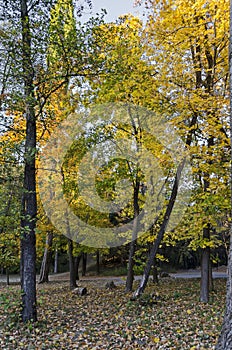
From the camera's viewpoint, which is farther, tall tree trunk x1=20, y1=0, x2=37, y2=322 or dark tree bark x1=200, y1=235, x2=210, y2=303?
dark tree bark x1=200, y1=235, x2=210, y2=303

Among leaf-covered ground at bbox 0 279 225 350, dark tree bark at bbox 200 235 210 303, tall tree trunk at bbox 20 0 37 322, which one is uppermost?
tall tree trunk at bbox 20 0 37 322

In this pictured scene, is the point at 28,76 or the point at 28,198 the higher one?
the point at 28,76

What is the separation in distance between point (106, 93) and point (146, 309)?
234 inches

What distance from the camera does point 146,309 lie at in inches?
292

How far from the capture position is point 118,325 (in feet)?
19.8

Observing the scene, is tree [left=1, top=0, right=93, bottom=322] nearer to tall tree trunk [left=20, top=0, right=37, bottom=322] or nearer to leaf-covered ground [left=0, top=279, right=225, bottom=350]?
tall tree trunk [left=20, top=0, right=37, bottom=322]

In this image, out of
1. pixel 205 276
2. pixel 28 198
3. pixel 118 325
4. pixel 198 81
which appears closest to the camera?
pixel 118 325

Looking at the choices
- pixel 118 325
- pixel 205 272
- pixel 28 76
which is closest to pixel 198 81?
pixel 28 76

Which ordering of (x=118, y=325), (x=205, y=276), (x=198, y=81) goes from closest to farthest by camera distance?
(x=118, y=325) < (x=198, y=81) < (x=205, y=276)

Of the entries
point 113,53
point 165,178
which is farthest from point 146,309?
point 113,53

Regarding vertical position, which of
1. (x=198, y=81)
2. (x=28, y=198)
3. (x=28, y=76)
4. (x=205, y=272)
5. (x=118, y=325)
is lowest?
(x=118, y=325)

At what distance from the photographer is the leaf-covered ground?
4914mm

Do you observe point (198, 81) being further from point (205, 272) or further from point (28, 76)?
point (205, 272)

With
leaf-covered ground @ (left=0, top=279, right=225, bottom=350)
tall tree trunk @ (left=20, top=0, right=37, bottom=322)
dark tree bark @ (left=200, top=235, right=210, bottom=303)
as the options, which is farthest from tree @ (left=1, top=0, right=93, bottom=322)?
dark tree bark @ (left=200, top=235, right=210, bottom=303)
